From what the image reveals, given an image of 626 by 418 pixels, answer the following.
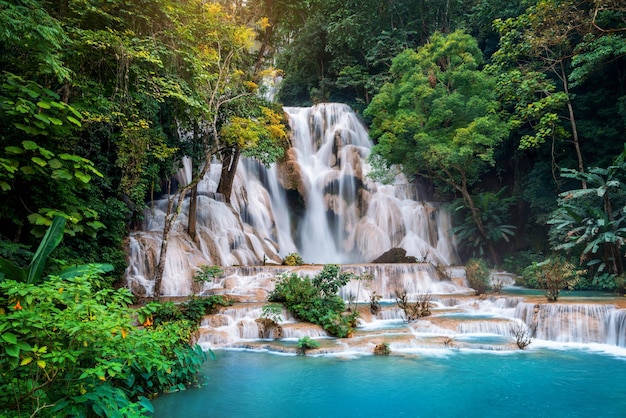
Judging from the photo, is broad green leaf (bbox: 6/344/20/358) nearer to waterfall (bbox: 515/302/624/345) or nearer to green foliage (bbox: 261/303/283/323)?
green foliage (bbox: 261/303/283/323)

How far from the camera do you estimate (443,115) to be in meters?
16.9

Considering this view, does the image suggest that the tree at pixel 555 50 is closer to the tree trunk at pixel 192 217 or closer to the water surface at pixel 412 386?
the water surface at pixel 412 386

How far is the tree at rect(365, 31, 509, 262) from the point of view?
53.6ft

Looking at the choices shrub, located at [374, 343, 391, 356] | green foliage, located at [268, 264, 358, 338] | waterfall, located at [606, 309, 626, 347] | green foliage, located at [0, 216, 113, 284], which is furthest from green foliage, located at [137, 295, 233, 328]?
waterfall, located at [606, 309, 626, 347]

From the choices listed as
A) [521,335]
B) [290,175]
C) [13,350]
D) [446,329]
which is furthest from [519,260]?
[13,350]

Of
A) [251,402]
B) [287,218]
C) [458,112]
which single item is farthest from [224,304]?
[458,112]

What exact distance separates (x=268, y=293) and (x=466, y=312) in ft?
18.6

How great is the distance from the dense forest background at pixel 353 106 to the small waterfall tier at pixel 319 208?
137 cm

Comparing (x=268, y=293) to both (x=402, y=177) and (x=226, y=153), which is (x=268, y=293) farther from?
(x=402, y=177)

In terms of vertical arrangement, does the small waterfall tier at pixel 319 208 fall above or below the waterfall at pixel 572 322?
above

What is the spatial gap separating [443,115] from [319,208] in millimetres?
8111

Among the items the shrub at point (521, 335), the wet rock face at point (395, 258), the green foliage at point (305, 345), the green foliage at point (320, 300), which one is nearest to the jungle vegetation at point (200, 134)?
the green foliage at point (320, 300)

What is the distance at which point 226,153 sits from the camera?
55.6 feet

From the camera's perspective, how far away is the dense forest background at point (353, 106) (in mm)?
5934
